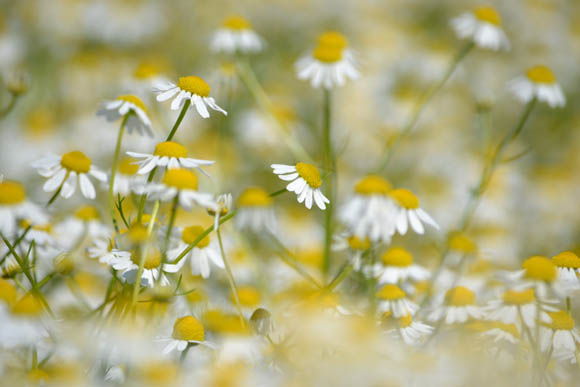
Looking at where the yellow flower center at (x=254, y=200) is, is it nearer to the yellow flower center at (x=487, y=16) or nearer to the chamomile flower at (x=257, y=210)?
the chamomile flower at (x=257, y=210)

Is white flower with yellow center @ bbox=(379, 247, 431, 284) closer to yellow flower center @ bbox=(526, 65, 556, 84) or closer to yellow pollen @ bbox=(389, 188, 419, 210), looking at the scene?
yellow pollen @ bbox=(389, 188, 419, 210)

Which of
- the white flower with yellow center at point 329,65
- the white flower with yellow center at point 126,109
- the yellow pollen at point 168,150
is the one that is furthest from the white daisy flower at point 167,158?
the white flower with yellow center at point 329,65

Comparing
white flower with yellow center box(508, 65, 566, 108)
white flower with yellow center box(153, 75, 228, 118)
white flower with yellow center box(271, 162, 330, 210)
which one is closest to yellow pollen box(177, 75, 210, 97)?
white flower with yellow center box(153, 75, 228, 118)

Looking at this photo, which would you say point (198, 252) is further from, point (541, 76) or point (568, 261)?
point (541, 76)

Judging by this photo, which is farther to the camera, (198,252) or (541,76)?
(541,76)

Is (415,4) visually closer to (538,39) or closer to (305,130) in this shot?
(538,39)

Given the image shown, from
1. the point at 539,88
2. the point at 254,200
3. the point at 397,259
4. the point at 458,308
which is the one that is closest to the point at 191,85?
the point at 254,200
